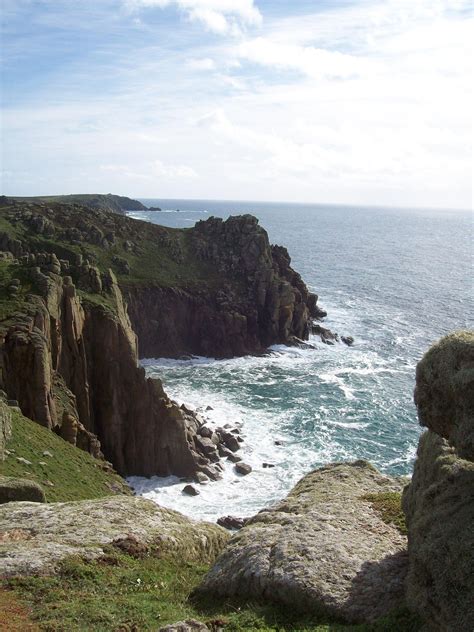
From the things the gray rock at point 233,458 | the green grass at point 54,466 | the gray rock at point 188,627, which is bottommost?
the gray rock at point 233,458

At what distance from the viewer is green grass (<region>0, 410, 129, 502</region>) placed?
3291cm

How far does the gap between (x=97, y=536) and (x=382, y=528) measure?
423 inches

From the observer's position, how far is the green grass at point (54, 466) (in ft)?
108

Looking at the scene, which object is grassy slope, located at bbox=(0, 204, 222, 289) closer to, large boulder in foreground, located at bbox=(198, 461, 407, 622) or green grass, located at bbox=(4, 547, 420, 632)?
green grass, located at bbox=(4, 547, 420, 632)

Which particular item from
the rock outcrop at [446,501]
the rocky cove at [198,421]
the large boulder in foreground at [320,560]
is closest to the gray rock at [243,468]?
the rocky cove at [198,421]

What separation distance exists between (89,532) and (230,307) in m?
77.1

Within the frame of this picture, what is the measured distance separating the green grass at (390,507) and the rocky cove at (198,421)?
0.17 m

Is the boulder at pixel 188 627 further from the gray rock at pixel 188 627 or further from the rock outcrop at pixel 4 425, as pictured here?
the rock outcrop at pixel 4 425

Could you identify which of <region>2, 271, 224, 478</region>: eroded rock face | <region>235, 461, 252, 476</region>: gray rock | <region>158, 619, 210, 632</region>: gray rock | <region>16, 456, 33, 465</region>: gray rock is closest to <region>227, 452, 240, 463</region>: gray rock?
<region>235, 461, 252, 476</region>: gray rock

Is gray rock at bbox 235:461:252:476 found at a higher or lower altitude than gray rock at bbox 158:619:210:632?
lower

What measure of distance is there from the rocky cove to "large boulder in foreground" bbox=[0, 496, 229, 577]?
0.29 feet

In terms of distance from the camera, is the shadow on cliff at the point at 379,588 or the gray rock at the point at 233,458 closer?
the shadow on cliff at the point at 379,588

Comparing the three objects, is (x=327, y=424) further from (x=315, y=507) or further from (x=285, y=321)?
(x=315, y=507)

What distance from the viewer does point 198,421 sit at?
63.3m
